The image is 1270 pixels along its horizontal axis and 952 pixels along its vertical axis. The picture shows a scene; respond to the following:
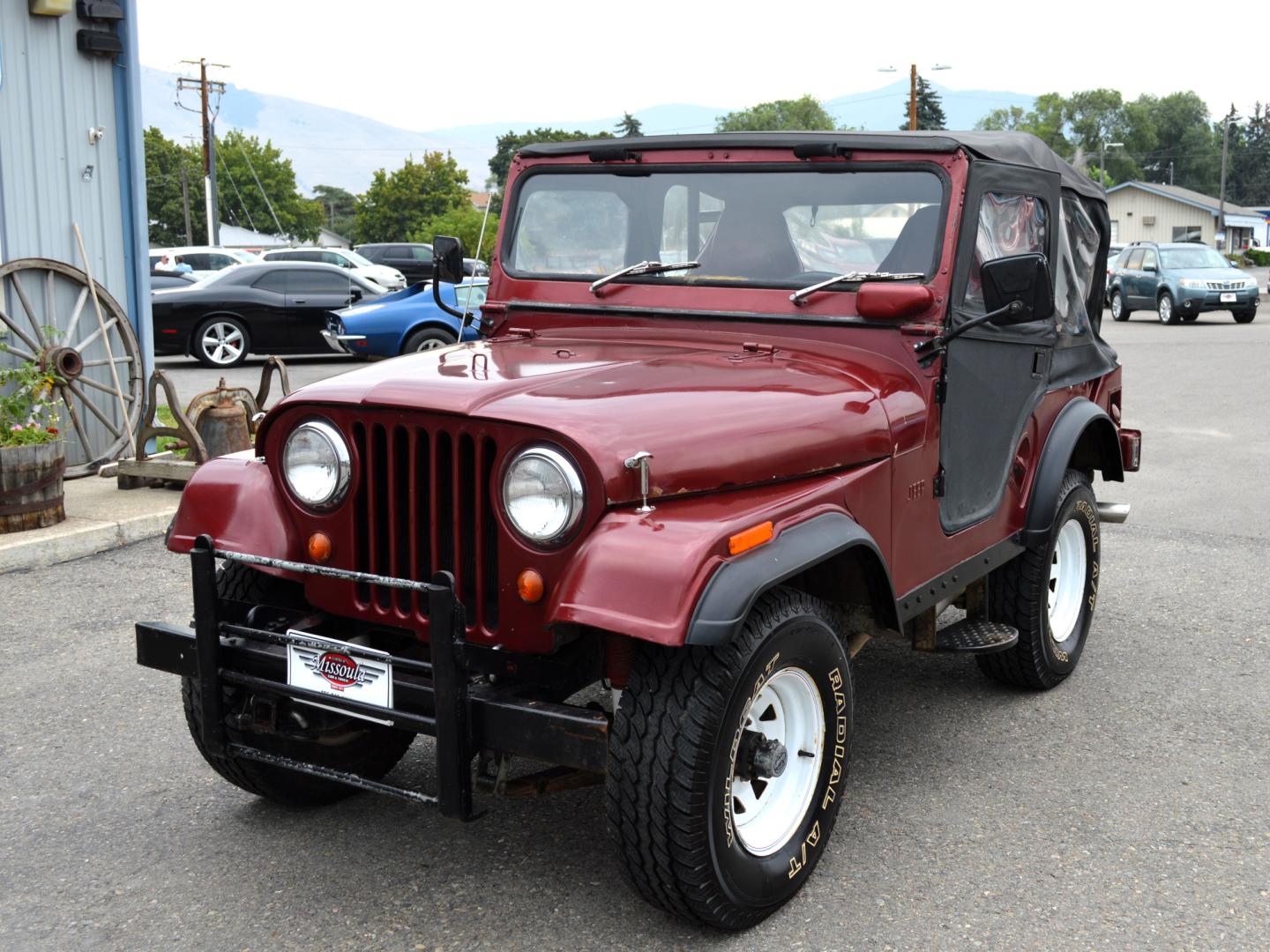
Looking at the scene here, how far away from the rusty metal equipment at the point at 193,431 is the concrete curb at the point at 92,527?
140 millimetres

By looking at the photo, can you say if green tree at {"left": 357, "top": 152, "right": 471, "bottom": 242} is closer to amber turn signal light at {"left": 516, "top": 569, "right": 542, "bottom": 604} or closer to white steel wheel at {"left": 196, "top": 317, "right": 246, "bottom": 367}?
white steel wheel at {"left": 196, "top": 317, "right": 246, "bottom": 367}

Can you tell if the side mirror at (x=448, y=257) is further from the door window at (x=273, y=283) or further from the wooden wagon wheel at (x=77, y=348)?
the door window at (x=273, y=283)

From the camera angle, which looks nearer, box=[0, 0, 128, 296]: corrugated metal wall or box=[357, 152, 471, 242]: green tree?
box=[0, 0, 128, 296]: corrugated metal wall

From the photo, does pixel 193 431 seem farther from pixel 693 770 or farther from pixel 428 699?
pixel 693 770

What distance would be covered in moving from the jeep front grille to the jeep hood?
90 mm

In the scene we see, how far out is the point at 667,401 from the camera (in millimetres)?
3365

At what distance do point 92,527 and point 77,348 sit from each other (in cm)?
221

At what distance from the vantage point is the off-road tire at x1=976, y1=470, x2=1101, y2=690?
4809mm

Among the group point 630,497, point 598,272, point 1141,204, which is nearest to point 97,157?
point 598,272

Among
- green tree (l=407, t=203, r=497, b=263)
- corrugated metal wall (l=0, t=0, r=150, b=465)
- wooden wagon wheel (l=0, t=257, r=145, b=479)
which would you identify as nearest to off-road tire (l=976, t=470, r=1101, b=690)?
wooden wagon wheel (l=0, t=257, r=145, b=479)

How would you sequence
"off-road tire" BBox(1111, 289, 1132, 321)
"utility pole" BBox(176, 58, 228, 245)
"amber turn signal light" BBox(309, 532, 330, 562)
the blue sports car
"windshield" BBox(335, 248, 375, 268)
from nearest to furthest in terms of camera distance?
1. "amber turn signal light" BBox(309, 532, 330, 562)
2. the blue sports car
3. "off-road tire" BBox(1111, 289, 1132, 321)
4. "windshield" BBox(335, 248, 375, 268)
5. "utility pole" BBox(176, 58, 228, 245)

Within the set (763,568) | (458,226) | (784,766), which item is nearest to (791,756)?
(784,766)

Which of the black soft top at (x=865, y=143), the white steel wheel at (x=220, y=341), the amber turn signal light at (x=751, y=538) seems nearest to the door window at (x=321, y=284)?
the white steel wheel at (x=220, y=341)

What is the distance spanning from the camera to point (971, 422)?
14.0 feet
